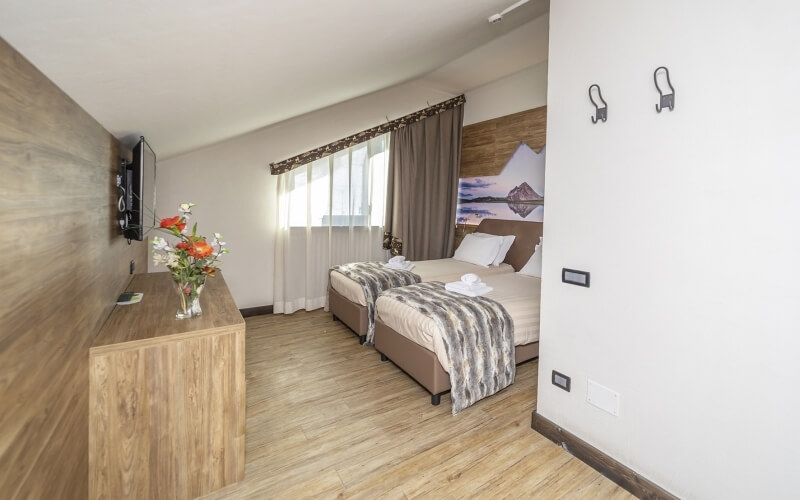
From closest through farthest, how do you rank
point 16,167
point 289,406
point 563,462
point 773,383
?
point 16,167, point 773,383, point 563,462, point 289,406

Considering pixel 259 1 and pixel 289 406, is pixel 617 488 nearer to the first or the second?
pixel 289 406

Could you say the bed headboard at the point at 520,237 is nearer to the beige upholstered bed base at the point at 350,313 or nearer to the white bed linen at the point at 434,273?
the white bed linen at the point at 434,273

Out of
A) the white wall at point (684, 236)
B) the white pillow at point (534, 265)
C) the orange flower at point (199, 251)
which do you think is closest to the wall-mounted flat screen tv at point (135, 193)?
the orange flower at point (199, 251)

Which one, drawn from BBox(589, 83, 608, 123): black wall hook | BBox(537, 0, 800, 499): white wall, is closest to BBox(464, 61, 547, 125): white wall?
BBox(537, 0, 800, 499): white wall

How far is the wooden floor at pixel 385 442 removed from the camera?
171 cm

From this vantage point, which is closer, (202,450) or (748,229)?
(748,229)

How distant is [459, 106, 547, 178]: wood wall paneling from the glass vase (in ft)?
11.8

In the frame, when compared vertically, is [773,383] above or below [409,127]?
below

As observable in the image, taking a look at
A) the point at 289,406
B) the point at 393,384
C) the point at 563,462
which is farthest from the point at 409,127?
the point at 563,462

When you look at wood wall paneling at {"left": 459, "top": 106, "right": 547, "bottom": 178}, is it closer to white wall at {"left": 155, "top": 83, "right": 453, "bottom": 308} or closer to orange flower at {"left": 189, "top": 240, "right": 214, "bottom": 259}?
white wall at {"left": 155, "top": 83, "right": 453, "bottom": 308}

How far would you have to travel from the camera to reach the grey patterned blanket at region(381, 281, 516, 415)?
7.58 ft

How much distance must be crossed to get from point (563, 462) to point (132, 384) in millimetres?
2121

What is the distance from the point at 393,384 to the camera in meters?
2.72

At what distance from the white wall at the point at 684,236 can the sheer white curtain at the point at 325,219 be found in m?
3.12
